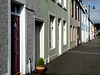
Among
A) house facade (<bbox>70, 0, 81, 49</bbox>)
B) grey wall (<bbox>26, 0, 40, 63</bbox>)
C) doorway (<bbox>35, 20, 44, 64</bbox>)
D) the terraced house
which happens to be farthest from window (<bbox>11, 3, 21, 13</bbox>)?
house facade (<bbox>70, 0, 81, 49</bbox>)

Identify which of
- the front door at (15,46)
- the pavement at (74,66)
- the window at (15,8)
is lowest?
the pavement at (74,66)

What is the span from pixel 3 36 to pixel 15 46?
1.26m

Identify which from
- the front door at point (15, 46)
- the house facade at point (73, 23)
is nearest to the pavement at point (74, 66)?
the front door at point (15, 46)

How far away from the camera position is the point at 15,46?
6.78 metres

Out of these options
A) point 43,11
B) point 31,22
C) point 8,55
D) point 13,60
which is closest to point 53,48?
point 43,11

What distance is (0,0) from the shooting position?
5.44 metres

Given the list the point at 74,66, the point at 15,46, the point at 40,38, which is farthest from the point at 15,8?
the point at 74,66

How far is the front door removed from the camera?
6.59m

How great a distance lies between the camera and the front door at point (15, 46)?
6.59 meters

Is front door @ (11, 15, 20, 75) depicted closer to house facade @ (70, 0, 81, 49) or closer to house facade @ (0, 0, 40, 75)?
house facade @ (0, 0, 40, 75)

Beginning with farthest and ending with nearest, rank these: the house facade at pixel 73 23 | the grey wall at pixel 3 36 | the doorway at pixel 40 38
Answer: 1. the house facade at pixel 73 23
2. the doorway at pixel 40 38
3. the grey wall at pixel 3 36

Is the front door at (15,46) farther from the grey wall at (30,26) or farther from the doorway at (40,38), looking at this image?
the doorway at (40,38)

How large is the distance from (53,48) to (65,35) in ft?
17.5

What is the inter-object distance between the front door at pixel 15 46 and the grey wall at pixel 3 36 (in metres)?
0.85
